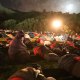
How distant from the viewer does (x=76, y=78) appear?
11.8 metres

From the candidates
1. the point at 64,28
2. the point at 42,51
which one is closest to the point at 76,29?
the point at 64,28

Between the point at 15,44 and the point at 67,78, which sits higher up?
the point at 15,44

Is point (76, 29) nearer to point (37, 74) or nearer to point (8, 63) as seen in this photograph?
point (8, 63)

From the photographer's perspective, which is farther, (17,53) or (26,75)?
(17,53)

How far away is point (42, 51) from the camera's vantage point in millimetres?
17312

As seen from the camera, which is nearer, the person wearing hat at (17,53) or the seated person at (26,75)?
the seated person at (26,75)

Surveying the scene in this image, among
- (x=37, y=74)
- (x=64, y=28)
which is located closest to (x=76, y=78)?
(x=37, y=74)

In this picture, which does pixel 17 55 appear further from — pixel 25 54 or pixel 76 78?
pixel 76 78

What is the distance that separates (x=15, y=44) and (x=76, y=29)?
179 ft

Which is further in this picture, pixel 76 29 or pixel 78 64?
pixel 76 29

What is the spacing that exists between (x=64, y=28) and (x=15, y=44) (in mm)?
51780

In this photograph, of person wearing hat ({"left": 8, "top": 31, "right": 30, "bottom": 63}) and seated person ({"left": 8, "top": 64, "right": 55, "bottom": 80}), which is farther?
person wearing hat ({"left": 8, "top": 31, "right": 30, "bottom": 63})

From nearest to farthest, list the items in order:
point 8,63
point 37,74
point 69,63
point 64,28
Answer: point 37,74, point 69,63, point 8,63, point 64,28

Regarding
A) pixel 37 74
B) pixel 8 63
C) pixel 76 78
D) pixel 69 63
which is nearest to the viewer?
pixel 37 74
